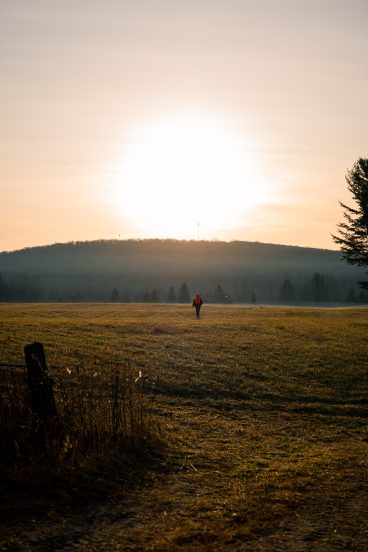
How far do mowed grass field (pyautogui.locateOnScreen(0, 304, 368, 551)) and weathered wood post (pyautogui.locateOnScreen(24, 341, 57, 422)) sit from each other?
7.40 ft

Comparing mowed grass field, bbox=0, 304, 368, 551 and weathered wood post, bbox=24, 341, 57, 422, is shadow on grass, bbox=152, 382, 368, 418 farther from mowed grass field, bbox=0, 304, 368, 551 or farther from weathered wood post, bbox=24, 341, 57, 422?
weathered wood post, bbox=24, 341, 57, 422

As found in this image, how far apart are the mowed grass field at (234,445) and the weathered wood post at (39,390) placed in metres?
2.26

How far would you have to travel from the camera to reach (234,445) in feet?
47.3

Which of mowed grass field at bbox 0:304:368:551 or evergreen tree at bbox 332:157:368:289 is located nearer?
mowed grass field at bbox 0:304:368:551

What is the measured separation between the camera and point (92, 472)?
10.6 m

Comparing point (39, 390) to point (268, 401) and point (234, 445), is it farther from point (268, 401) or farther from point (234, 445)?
point (268, 401)

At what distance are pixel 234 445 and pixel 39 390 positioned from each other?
5205 millimetres

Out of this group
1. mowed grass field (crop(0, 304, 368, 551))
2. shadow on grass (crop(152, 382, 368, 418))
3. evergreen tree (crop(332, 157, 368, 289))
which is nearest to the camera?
mowed grass field (crop(0, 304, 368, 551))

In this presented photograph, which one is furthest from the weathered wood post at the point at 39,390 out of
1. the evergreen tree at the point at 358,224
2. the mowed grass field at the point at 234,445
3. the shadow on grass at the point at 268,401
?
the evergreen tree at the point at 358,224

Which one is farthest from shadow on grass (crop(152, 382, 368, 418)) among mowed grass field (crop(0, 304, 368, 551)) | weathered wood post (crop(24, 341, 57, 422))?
weathered wood post (crop(24, 341, 57, 422))

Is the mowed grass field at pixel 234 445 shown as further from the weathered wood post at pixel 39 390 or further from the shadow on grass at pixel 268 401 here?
the weathered wood post at pixel 39 390

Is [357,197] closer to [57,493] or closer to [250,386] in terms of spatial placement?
[250,386]

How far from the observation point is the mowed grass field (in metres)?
8.30

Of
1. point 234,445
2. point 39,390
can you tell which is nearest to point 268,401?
point 234,445
